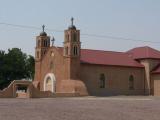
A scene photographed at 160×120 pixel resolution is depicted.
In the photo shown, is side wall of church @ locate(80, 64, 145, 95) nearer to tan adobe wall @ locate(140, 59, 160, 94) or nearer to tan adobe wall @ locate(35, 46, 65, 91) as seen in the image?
tan adobe wall @ locate(140, 59, 160, 94)

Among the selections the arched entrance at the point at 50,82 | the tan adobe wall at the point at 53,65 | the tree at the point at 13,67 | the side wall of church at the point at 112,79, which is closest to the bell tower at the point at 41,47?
the tan adobe wall at the point at 53,65

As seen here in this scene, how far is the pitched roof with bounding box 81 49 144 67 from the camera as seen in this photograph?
2398 inches

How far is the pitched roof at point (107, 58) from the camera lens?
6090 centimetres

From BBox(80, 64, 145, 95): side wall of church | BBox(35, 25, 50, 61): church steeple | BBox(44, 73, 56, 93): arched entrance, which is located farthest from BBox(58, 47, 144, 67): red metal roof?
BBox(35, 25, 50, 61): church steeple

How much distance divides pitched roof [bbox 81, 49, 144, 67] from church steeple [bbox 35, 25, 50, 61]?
6.81m

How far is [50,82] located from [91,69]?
7.53 meters

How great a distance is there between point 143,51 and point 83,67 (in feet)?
45.3

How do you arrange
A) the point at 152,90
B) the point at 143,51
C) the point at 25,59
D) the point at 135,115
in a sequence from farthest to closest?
the point at 25,59 < the point at 143,51 < the point at 152,90 < the point at 135,115

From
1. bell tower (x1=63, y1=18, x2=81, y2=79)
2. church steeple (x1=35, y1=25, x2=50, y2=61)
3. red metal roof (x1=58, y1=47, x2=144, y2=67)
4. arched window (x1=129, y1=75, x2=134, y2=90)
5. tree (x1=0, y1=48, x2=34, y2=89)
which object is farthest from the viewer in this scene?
tree (x1=0, y1=48, x2=34, y2=89)

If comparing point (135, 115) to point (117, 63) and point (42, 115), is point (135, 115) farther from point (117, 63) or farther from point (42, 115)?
point (117, 63)

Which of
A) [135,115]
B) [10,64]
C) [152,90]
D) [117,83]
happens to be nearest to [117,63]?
[117,83]

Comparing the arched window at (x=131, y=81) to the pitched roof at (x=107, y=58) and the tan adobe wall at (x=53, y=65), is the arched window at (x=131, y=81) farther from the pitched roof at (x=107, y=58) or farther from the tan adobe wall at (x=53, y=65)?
the tan adobe wall at (x=53, y=65)

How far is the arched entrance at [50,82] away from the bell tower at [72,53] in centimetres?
382

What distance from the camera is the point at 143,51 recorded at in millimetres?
68062
